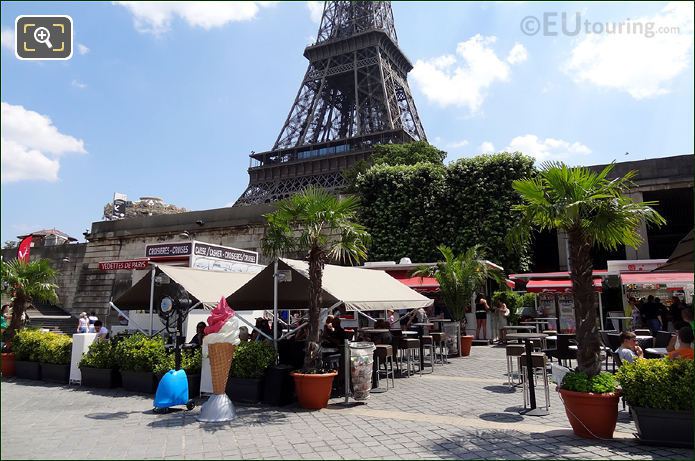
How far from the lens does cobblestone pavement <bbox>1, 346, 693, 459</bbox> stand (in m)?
5.18

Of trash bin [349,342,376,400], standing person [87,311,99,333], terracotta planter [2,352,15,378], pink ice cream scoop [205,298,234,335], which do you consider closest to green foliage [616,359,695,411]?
trash bin [349,342,376,400]

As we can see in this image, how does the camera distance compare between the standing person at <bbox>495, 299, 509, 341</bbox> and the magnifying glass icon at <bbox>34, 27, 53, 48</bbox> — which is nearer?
the magnifying glass icon at <bbox>34, 27, 53, 48</bbox>

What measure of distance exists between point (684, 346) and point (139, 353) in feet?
30.5

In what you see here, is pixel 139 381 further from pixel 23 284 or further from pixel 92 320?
pixel 92 320

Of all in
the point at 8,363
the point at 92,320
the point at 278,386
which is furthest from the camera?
the point at 92,320

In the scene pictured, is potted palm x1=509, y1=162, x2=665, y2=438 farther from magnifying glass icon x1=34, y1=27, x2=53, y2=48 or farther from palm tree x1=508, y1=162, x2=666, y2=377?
magnifying glass icon x1=34, y1=27, x2=53, y2=48

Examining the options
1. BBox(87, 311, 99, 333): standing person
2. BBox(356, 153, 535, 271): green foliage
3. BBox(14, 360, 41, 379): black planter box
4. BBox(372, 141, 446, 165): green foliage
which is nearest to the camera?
BBox(14, 360, 41, 379): black planter box

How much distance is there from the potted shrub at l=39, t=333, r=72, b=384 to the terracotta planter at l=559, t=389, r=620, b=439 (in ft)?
34.0

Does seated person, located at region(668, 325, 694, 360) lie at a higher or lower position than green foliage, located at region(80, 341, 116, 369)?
higher

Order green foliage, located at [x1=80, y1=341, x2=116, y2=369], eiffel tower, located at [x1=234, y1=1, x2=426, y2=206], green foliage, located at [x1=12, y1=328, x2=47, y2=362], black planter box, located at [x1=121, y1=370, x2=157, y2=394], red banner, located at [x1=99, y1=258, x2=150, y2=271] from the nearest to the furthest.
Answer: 1. black planter box, located at [x1=121, y1=370, x2=157, y2=394]
2. green foliage, located at [x1=80, y1=341, x2=116, y2=369]
3. green foliage, located at [x1=12, y1=328, x2=47, y2=362]
4. red banner, located at [x1=99, y1=258, x2=150, y2=271]
5. eiffel tower, located at [x1=234, y1=1, x2=426, y2=206]

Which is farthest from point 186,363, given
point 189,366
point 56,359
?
point 56,359

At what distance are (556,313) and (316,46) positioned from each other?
193 feet

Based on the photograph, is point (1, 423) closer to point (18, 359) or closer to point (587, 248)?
point (587, 248)

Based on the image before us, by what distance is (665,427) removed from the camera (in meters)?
5.32
